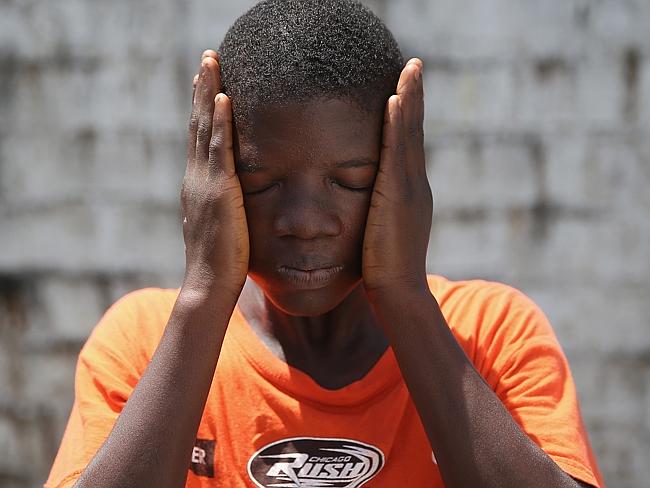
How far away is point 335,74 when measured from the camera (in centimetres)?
163

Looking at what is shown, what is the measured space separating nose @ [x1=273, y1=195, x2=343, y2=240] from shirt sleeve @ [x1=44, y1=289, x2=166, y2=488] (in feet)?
1.43

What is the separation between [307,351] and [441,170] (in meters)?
1.71

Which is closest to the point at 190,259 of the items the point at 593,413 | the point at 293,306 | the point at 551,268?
the point at 293,306

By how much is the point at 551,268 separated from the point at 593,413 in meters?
0.62

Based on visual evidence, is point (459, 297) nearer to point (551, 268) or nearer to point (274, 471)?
point (274, 471)

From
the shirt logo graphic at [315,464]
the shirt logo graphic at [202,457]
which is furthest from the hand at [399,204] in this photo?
the shirt logo graphic at [202,457]

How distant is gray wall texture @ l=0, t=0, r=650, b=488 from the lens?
3.38 metres

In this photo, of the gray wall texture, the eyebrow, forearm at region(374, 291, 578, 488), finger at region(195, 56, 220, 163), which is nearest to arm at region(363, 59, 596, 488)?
forearm at region(374, 291, 578, 488)

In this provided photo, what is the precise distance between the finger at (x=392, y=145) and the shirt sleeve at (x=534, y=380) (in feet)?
1.33

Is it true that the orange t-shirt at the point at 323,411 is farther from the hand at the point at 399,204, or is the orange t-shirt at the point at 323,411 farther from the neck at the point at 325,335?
the hand at the point at 399,204

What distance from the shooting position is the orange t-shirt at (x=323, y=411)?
1.75 m

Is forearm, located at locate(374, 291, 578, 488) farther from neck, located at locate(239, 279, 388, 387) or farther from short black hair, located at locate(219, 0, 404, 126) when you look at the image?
short black hair, located at locate(219, 0, 404, 126)

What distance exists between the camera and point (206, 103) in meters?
1.75

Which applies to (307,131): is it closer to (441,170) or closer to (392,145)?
(392,145)
